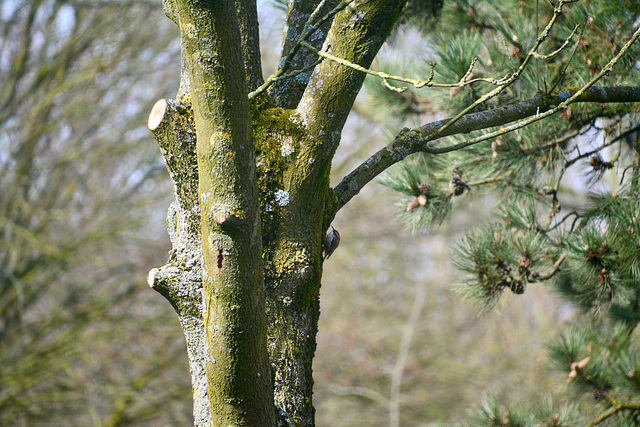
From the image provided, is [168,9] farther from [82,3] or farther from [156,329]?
[156,329]

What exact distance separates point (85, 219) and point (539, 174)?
4.48m

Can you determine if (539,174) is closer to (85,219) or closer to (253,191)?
(253,191)

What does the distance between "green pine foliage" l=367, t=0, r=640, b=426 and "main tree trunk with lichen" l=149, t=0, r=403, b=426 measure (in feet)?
2.04

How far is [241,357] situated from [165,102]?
1.87 ft

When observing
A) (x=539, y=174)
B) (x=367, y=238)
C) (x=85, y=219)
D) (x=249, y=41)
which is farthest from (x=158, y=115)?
(x=367, y=238)

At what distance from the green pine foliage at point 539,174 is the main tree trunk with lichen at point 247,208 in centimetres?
62

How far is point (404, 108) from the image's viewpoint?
2473 millimetres

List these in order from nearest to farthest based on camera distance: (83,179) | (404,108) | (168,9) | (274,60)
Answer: (168,9) < (404,108) < (83,179) < (274,60)

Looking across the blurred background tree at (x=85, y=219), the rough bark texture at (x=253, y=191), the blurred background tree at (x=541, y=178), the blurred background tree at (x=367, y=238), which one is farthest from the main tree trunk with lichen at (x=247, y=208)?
the blurred background tree at (x=85, y=219)

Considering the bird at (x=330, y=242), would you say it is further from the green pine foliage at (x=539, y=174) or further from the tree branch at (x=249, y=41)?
the green pine foliage at (x=539, y=174)

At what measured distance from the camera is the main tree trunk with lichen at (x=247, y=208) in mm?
1014

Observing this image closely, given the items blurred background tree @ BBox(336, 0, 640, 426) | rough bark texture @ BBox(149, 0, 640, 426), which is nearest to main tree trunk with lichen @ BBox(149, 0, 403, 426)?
rough bark texture @ BBox(149, 0, 640, 426)

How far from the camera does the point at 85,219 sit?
5.34 m

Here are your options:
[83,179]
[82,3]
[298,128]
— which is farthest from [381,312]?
[298,128]
